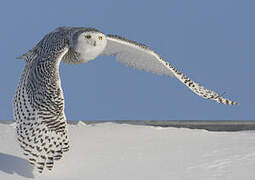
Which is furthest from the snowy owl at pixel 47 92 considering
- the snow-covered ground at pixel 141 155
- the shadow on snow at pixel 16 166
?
the snow-covered ground at pixel 141 155

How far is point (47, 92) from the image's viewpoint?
114 inches

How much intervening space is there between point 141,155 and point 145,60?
76 centimetres

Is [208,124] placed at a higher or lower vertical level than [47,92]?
lower

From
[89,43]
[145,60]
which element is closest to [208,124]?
[145,60]

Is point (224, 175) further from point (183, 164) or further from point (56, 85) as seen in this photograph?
point (56, 85)

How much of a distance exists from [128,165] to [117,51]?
3.18 ft

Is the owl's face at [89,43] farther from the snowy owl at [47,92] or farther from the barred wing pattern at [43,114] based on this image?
the barred wing pattern at [43,114]

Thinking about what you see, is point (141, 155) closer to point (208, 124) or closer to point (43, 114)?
point (43, 114)

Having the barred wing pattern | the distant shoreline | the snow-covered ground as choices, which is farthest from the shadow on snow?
the distant shoreline

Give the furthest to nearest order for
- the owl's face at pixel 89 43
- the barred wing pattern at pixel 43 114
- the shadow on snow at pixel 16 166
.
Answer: the shadow on snow at pixel 16 166, the owl's face at pixel 89 43, the barred wing pattern at pixel 43 114

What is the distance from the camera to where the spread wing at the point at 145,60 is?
12.0ft

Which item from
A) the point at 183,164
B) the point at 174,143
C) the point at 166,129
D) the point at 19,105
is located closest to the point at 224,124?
the point at 166,129

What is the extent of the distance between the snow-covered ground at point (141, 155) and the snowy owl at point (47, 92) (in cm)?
34

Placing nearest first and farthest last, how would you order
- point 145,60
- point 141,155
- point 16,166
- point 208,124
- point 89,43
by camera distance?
point 89,43 → point 16,166 → point 141,155 → point 145,60 → point 208,124
